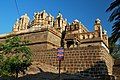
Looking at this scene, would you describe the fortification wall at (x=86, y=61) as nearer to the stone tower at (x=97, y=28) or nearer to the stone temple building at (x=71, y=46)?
the stone temple building at (x=71, y=46)

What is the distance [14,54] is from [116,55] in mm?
25111

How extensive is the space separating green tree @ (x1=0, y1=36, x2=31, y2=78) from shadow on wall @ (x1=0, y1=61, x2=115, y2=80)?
0.91 metres

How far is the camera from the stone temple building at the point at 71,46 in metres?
19.1

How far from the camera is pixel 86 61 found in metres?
19.6

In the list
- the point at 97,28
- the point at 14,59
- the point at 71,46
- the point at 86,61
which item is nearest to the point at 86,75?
the point at 86,61

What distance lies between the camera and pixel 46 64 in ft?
70.9

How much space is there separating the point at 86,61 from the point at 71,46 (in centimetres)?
879

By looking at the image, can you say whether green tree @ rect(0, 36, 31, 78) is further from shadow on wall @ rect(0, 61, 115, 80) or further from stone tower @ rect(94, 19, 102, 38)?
stone tower @ rect(94, 19, 102, 38)

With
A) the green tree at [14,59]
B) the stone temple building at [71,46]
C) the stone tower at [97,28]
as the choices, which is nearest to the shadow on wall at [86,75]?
the stone temple building at [71,46]

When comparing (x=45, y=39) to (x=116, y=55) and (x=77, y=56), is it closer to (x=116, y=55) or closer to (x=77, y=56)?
(x=77, y=56)

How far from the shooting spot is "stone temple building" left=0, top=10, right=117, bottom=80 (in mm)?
19094

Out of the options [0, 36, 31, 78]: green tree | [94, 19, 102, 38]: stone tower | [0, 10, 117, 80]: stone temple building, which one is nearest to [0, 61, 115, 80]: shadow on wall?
[0, 10, 117, 80]: stone temple building

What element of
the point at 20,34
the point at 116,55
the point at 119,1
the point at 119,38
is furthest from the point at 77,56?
the point at 116,55

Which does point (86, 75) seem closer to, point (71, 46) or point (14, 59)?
point (14, 59)
